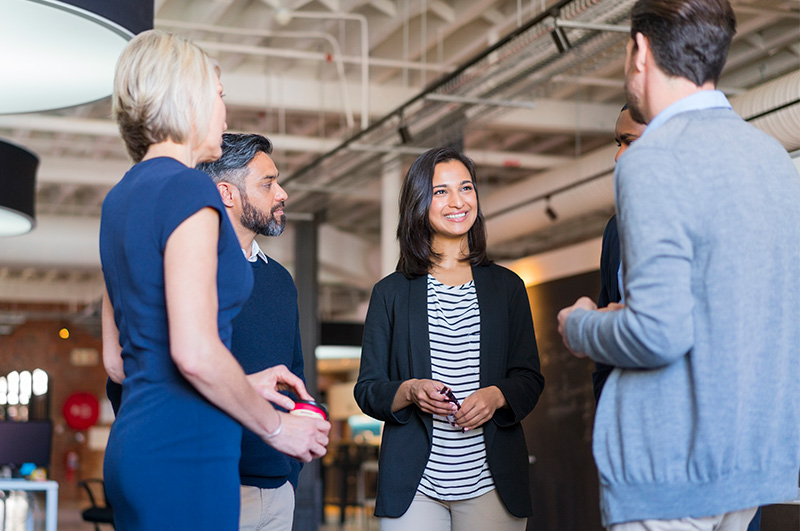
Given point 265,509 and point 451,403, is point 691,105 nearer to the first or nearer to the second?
point 451,403

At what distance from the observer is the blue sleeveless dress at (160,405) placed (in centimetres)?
141

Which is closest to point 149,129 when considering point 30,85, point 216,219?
point 216,219

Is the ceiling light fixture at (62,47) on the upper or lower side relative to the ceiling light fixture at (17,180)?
lower

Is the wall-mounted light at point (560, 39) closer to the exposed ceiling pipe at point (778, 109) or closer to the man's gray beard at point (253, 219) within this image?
the exposed ceiling pipe at point (778, 109)

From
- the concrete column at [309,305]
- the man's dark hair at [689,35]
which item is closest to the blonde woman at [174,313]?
the man's dark hair at [689,35]

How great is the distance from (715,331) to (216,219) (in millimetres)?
820

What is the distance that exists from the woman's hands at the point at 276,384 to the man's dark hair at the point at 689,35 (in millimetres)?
896

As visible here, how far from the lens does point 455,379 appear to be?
7.41 ft

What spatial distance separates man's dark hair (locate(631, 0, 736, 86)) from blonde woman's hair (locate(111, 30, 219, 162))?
0.77 meters

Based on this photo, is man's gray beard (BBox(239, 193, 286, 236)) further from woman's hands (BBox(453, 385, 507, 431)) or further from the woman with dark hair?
woman's hands (BBox(453, 385, 507, 431))

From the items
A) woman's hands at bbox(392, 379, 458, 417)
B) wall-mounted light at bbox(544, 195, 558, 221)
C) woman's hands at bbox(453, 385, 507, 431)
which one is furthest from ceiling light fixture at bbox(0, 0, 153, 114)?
wall-mounted light at bbox(544, 195, 558, 221)

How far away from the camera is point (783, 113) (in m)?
5.46

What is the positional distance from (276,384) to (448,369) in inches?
23.1

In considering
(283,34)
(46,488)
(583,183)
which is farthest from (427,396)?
(583,183)
